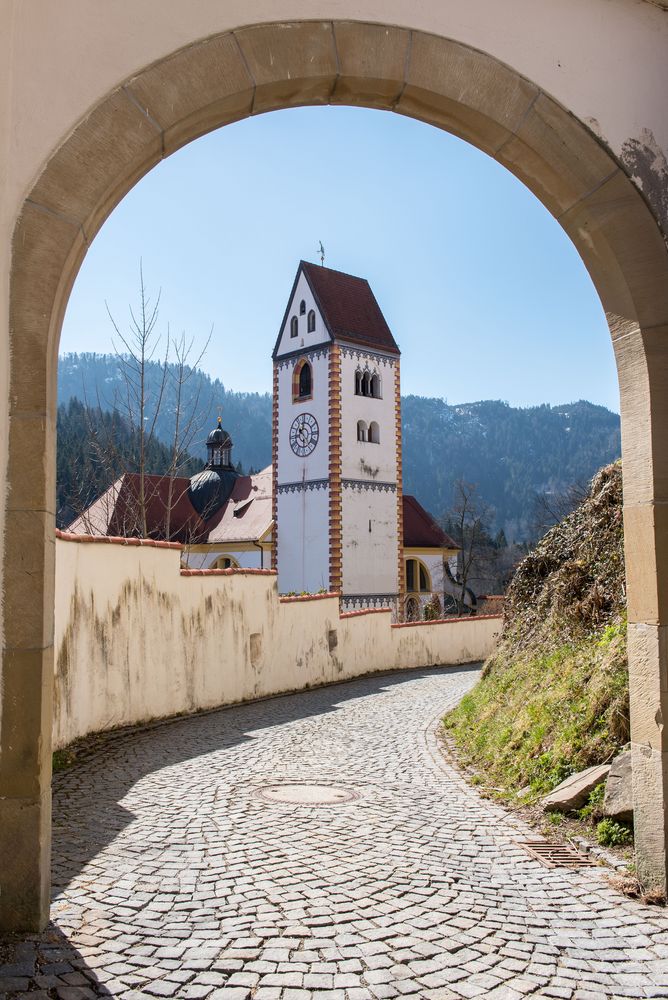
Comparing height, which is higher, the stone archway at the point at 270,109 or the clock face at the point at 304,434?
the clock face at the point at 304,434

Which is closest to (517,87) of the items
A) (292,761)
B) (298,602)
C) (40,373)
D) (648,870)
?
(40,373)

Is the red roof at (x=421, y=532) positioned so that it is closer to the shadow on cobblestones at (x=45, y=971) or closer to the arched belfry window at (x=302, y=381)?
the arched belfry window at (x=302, y=381)

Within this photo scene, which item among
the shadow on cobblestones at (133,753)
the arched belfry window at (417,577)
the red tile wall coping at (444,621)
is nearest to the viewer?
the shadow on cobblestones at (133,753)

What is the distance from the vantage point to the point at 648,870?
4.17 metres

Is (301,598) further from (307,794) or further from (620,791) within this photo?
(620,791)

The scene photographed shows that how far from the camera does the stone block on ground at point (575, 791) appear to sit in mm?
5625

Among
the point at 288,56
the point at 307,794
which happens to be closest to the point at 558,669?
the point at 307,794

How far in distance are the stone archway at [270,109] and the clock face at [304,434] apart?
35570 mm

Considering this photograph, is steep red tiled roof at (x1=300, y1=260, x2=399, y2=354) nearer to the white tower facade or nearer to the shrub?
the white tower facade

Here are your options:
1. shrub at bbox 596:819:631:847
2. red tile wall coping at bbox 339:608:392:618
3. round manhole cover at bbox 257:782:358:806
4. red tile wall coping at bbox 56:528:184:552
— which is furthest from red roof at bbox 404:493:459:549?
shrub at bbox 596:819:631:847

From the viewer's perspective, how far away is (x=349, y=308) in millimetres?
42438

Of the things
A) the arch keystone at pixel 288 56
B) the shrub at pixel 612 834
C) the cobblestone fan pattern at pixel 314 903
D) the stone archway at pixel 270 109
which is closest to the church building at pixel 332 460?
the cobblestone fan pattern at pixel 314 903

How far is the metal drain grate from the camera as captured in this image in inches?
189

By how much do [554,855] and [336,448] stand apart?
3422 cm
